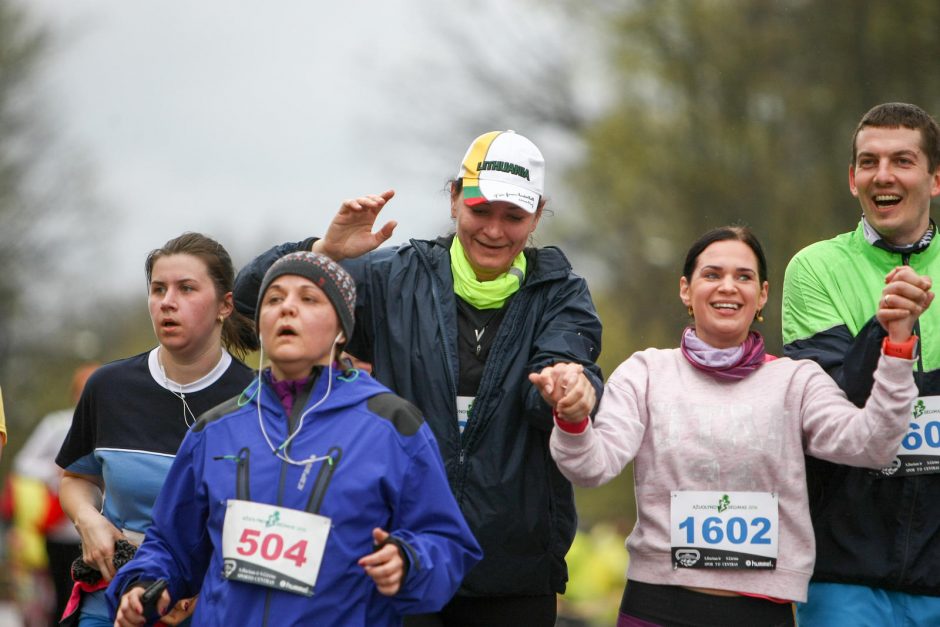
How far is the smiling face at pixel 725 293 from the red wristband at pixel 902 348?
1.76ft

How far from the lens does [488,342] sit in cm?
477

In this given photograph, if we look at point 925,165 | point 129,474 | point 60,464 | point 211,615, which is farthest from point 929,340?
point 60,464

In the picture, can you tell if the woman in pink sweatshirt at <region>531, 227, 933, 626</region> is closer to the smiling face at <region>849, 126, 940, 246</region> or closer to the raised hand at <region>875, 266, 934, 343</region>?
the raised hand at <region>875, 266, 934, 343</region>

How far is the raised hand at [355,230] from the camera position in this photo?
4777 mm

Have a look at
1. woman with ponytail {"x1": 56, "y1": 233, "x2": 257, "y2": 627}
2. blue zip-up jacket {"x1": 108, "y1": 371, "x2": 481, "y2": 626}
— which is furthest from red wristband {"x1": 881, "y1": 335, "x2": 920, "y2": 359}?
woman with ponytail {"x1": 56, "y1": 233, "x2": 257, "y2": 627}

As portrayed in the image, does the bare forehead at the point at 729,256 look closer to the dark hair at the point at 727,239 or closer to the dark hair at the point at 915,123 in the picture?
the dark hair at the point at 727,239

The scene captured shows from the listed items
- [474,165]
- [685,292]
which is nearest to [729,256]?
[685,292]

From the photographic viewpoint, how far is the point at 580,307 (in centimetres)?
480

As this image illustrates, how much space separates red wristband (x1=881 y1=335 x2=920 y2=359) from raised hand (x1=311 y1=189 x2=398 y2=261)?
5.66 feet

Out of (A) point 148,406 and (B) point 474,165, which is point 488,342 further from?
(A) point 148,406

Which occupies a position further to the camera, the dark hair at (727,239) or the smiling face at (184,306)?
the smiling face at (184,306)

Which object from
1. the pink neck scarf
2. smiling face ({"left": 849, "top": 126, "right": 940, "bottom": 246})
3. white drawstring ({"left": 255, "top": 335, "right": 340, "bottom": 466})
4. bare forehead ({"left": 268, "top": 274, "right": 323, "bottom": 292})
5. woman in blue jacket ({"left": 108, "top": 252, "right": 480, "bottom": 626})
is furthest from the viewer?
smiling face ({"left": 849, "top": 126, "right": 940, "bottom": 246})

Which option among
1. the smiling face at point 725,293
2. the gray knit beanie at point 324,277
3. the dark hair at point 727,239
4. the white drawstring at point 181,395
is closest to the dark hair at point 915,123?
the dark hair at point 727,239

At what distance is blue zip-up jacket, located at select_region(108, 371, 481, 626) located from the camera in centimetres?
394
